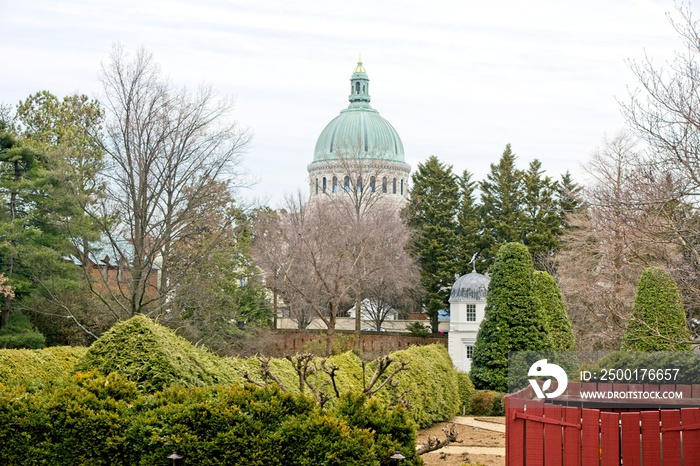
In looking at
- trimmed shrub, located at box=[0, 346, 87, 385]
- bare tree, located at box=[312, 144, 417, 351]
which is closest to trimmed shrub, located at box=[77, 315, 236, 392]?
trimmed shrub, located at box=[0, 346, 87, 385]

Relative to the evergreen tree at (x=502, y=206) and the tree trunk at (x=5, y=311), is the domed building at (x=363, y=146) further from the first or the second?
the tree trunk at (x=5, y=311)

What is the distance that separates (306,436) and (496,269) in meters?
18.2

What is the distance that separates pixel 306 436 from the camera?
8.02 meters

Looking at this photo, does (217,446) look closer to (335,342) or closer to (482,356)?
(482,356)

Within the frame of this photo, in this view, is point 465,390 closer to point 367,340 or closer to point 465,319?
point 465,319

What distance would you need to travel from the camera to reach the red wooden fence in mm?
9438

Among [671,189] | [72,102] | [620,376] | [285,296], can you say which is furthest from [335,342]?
[671,189]

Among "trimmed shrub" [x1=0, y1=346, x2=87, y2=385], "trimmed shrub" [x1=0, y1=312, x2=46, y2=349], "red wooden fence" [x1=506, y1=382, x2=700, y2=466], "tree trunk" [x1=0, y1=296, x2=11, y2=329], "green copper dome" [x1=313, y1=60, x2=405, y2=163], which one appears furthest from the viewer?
"green copper dome" [x1=313, y1=60, x2=405, y2=163]

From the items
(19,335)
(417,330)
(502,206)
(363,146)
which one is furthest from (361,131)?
(19,335)

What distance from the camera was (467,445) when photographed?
49.7 ft

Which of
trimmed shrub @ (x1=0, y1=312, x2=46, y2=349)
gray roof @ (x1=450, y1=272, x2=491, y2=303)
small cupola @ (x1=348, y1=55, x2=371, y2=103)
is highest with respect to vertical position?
small cupola @ (x1=348, y1=55, x2=371, y2=103)

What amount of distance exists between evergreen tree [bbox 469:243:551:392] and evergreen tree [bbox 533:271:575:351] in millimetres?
693

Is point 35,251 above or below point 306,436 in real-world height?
above

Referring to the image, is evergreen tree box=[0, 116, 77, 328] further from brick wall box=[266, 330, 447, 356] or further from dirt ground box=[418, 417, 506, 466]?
dirt ground box=[418, 417, 506, 466]
